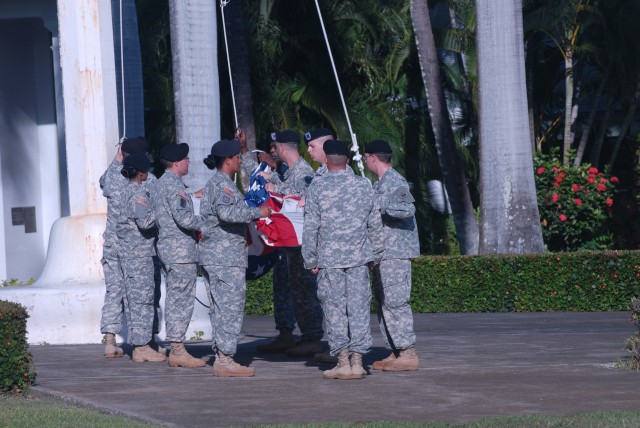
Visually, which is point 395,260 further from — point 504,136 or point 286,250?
point 504,136

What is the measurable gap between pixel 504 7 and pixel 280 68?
7.85 metres

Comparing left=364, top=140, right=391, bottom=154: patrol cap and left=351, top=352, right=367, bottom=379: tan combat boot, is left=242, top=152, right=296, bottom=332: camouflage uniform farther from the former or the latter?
left=351, top=352, right=367, bottom=379: tan combat boot

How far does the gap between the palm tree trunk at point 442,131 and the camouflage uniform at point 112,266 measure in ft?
31.5

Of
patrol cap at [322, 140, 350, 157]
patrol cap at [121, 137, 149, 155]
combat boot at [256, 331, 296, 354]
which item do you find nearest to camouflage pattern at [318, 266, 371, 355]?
patrol cap at [322, 140, 350, 157]

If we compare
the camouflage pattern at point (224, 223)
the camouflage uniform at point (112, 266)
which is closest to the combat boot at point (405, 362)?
the camouflage pattern at point (224, 223)

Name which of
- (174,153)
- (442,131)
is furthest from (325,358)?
(442,131)

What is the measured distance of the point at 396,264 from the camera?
9906 millimetres

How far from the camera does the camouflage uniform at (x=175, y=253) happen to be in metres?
10.6

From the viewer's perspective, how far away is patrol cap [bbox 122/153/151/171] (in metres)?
11.0

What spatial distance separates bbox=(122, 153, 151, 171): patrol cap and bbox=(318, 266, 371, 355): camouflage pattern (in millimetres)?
2444

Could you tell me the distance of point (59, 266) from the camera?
13430mm

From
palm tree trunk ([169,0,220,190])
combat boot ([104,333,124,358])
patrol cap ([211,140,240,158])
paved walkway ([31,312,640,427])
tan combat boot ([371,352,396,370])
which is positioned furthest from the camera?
palm tree trunk ([169,0,220,190])

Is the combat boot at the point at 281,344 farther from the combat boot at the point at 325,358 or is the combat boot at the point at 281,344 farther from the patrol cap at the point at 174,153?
the patrol cap at the point at 174,153

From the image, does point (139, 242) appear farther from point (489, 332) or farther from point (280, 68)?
point (280, 68)
